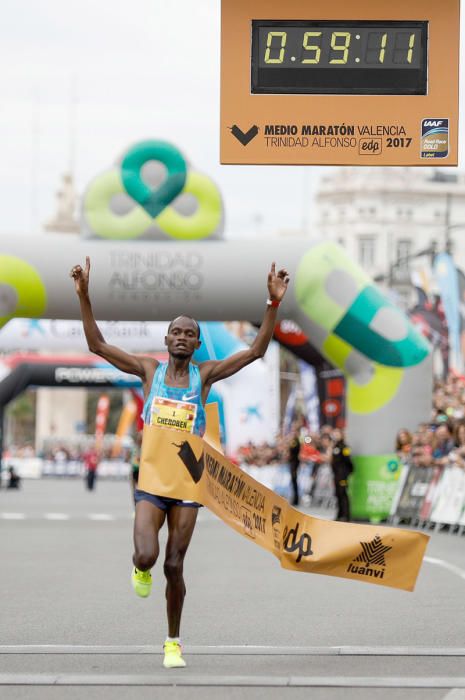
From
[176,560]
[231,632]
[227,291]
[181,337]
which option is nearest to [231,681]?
[176,560]

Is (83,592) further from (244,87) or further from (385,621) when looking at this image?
(244,87)

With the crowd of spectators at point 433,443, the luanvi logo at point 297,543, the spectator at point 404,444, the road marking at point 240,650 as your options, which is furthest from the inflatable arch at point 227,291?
the road marking at point 240,650

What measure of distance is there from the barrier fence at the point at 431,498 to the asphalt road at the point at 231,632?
3690mm

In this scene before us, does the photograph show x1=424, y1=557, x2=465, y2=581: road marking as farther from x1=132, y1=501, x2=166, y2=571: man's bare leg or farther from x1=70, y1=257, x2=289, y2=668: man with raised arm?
x1=132, y1=501, x2=166, y2=571: man's bare leg


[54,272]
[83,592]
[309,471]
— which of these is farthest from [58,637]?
[309,471]

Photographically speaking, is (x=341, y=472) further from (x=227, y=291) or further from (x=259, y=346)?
(x=259, y=346)

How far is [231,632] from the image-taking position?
1000cm

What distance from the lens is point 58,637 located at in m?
9.62

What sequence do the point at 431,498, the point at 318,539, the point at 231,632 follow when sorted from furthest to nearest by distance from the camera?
1. the point at 431,498
2. the point at 231,632
3. the point at 318,539

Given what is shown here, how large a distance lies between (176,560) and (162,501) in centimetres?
34

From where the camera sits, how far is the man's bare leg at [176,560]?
27.4ft

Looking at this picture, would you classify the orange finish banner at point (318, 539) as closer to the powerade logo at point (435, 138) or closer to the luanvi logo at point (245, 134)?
the luanvi logo at point (245, 134)

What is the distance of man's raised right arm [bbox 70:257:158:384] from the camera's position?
8656mm

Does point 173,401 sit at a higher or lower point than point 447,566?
higher
